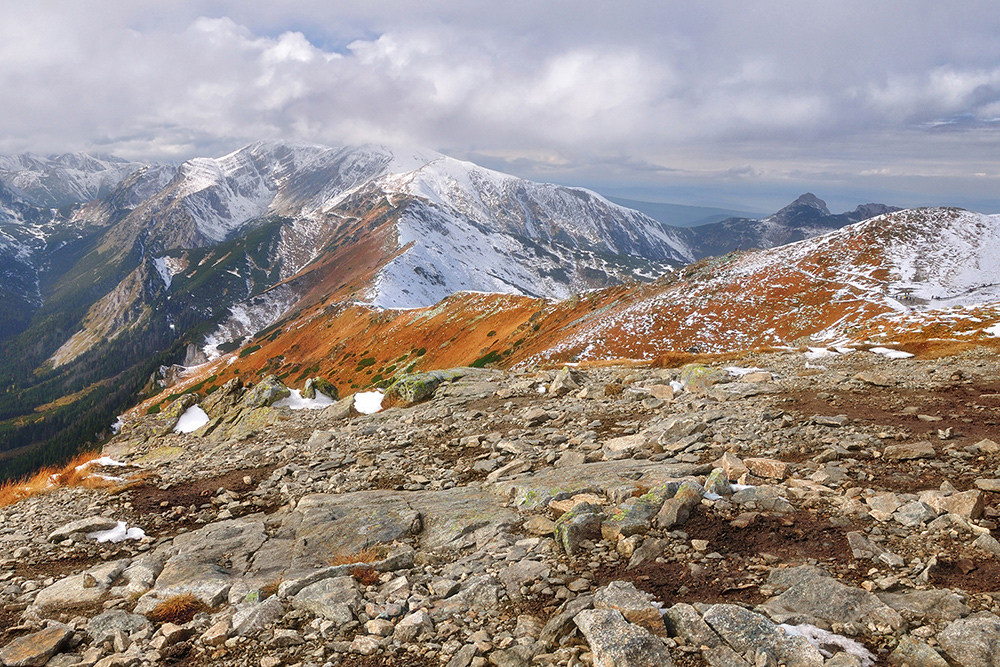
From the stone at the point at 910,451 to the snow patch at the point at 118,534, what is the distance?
19.6m

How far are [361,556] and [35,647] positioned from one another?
5.21 meters

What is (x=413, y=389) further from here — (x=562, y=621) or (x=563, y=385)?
(x=562, y=621)

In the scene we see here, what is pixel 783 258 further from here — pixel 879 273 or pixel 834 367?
pixel 834 367

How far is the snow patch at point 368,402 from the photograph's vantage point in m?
27.4

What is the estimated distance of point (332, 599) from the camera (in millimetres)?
8516

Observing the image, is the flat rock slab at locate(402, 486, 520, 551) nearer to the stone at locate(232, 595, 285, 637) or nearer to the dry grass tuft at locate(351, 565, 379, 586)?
the dry grass tuft at locate(351, 565, 379, 586)

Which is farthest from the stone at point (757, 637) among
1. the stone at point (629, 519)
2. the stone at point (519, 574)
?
the stone at point (519, 574)

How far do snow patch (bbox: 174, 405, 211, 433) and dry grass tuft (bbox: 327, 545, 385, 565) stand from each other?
29.1 metres

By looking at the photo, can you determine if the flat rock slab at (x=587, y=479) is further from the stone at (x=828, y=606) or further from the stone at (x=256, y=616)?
the stone at (x=256, y=616)

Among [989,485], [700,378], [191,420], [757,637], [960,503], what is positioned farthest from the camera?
[191,420]

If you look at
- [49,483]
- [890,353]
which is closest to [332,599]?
[49,483]

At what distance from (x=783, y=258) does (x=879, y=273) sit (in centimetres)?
1160

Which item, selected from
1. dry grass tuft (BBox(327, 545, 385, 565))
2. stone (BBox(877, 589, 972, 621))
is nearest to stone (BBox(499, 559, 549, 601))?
dry grass tuft (BBox(327, 545, 385, 565))

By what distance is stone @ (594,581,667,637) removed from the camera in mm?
6832
